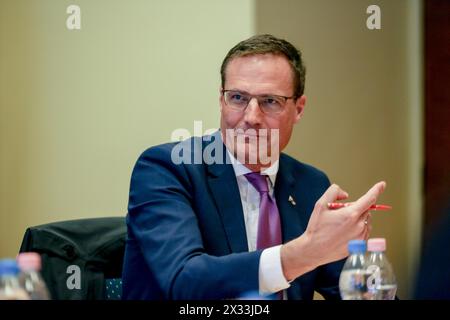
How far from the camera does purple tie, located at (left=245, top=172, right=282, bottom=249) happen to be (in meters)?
1.75

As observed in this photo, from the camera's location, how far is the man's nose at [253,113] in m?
1.82

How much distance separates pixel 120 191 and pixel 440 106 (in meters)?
1.25

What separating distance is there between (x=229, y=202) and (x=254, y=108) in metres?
0.25

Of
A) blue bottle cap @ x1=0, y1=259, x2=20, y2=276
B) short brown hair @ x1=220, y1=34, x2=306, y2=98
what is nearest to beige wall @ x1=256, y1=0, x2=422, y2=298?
short brown hair @ x1=220, y1=34, x2=306, y2=98

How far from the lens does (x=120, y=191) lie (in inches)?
101

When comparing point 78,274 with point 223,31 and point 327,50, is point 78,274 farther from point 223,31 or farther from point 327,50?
point 327,50

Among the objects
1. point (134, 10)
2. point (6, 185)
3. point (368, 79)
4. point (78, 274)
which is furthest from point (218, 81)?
point (78, 274)

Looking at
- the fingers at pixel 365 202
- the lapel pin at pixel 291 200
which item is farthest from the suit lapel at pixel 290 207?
the fingers at pixel 365 202

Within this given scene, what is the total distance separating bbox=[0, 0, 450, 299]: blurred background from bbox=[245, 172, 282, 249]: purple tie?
718 millimetres

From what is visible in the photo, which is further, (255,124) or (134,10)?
(134,10)

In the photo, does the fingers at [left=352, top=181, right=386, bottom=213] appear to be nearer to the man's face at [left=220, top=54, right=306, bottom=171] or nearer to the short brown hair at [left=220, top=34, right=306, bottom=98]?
the man's face at [left=220, top=54, right=306, bottom=171]

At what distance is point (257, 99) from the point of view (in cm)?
186

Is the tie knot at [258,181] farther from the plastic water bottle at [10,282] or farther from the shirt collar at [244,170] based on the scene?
the plastic water bottle at [10,282]

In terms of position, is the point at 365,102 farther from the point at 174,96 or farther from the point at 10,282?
the point at 10,282
